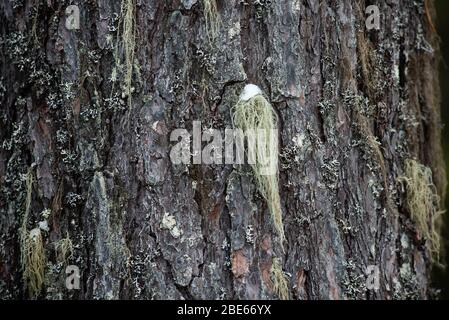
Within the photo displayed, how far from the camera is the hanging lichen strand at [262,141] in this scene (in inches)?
85.3

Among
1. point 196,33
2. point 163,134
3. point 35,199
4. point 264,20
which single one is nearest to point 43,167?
point 35,199

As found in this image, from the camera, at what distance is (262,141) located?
2180 millimetres

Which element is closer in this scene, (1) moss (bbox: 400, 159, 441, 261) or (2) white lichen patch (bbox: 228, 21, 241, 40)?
(2) white lichen patch (bbox: 228, 21, 241, 40)

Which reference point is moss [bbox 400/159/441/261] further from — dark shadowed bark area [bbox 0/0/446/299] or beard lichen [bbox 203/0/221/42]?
beard lichen [bbox 203/0/221/42]

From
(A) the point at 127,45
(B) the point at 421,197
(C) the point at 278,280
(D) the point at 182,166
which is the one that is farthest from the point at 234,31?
(B) the point at 421,197

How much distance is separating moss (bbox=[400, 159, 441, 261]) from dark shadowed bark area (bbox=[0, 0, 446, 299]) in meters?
0.17

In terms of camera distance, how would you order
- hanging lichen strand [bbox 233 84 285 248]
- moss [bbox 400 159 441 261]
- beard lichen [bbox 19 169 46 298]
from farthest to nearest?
moss [bbox 400 159 441 261] < beard lichen [bbox 19 169 46 298] < hanging lichen strand [bbox 233 84 285 248]

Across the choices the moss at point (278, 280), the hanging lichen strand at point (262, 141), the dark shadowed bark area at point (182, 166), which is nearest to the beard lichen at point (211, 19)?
the dark shadowed bark area at point (182, 166)

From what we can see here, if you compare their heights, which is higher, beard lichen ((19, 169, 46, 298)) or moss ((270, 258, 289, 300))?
beard lichen ((19, 169, 46, 298))

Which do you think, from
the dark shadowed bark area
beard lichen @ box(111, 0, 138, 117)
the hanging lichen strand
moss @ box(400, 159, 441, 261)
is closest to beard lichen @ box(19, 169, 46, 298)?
the dark shadowed bark area

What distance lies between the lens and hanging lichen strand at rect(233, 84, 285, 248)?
7.11 ft

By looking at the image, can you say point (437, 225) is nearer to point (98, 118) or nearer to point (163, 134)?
point (163, 134)

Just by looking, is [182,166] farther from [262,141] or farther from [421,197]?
[421,197]

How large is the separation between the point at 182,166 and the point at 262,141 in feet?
0.91
